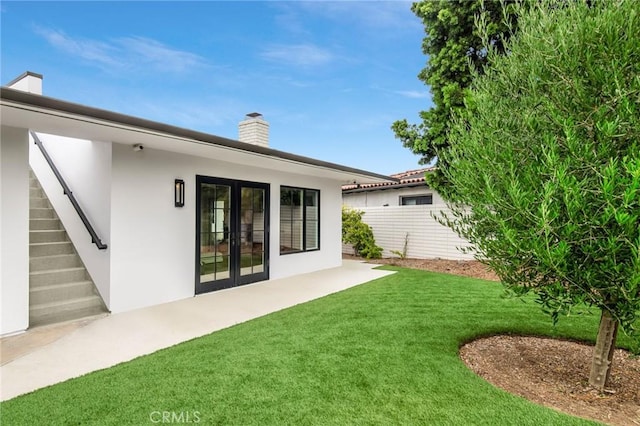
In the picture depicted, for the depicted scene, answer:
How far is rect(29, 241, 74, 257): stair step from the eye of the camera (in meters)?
5.59

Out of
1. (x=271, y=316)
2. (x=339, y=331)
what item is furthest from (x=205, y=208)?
(x=339, y=331)

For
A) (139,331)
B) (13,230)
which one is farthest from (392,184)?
(13,230)

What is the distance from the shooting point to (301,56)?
12078 millimetres

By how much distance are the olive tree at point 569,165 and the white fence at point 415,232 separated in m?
8.00

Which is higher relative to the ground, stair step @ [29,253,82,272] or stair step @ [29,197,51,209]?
stair step @ [29,197,51,209]

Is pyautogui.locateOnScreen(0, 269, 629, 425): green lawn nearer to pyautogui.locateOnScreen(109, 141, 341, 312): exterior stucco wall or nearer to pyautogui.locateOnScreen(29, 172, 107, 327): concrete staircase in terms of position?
pyautogui.locateOnScreen(109, 141, 341, 312): exterior stucco wall

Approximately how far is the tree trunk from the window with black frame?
21.2 feet

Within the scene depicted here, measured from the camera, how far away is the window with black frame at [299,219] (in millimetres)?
8539

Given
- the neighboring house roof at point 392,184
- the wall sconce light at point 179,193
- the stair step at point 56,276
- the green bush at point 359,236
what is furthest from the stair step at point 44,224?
the neighboring house roof at point 392,184

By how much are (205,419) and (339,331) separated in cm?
215

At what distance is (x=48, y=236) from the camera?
6035 millimetres

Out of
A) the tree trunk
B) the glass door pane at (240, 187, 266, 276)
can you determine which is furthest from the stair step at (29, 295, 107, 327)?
the tree trunk

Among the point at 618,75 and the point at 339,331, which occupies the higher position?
the point at 618,75

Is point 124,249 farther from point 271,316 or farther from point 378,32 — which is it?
point 378,32
